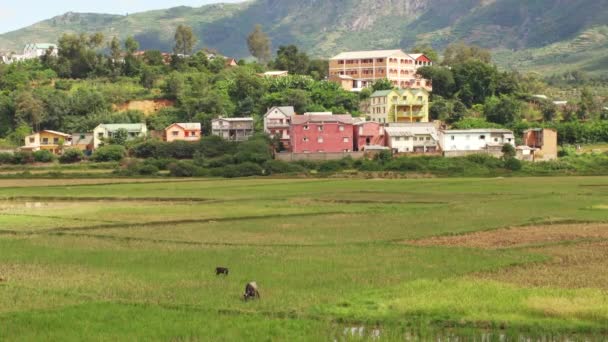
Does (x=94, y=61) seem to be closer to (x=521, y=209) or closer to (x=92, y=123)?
(x=92, y=123)

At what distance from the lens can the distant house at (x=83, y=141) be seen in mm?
69188

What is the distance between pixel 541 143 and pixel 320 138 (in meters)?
17.4

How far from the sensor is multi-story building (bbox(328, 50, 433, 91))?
85562 mm

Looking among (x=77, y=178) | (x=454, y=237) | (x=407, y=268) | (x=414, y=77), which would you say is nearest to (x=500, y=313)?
(x=407, y=268)

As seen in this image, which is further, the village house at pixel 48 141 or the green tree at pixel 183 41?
the green tree at pixel 183 41

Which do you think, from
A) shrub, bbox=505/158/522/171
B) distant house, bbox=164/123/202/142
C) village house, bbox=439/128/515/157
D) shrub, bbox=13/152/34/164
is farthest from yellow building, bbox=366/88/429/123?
shrub, bbox=13/152/34/164

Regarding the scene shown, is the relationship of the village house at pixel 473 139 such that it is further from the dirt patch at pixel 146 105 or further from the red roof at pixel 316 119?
the dirt patch at pixel 146 105

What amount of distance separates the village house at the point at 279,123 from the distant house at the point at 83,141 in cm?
1466

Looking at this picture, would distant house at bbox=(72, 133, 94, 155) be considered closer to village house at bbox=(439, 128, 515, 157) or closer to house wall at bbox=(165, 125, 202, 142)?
house wall at bbox=(165, 125, 202, 142)

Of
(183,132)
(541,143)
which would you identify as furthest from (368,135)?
(183,132)

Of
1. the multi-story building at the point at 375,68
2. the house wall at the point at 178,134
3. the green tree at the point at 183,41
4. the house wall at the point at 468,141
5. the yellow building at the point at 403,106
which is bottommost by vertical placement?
the house wall at the point at 468,141

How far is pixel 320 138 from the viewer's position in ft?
210

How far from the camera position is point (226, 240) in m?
26.0

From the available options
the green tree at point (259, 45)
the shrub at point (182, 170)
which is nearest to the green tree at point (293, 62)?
the green tree at point (259, 45)
